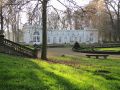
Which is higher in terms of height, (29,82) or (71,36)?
(71,36)

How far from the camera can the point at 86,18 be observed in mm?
29031

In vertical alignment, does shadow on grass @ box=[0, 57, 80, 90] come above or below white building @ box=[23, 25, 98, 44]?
below

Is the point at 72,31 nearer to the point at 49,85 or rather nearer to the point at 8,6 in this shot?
the point at 8,6

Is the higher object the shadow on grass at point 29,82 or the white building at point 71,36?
the white building at point 71,36

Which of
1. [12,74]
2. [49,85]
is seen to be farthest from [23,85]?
[12,74]

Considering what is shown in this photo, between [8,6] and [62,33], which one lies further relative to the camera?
[62,33]

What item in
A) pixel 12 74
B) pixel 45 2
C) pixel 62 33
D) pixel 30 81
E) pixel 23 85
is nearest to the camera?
pixel 23 85

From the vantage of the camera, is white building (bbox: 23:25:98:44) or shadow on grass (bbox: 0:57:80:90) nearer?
shadow on grass (bbox: 0:57:80:90)

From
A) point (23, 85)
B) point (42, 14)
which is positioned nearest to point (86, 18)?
point (42, 14)

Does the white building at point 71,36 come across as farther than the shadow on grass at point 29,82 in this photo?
Yes

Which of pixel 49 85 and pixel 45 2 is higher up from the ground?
pixel 45 2

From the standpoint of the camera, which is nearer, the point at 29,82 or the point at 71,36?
the point at 29,82

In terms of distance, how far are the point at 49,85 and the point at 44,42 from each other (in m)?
19.5

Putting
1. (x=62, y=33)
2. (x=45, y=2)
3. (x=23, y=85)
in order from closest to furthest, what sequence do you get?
(x=23, y=85)
(x=45, y=2)
(x=62, y=33)
